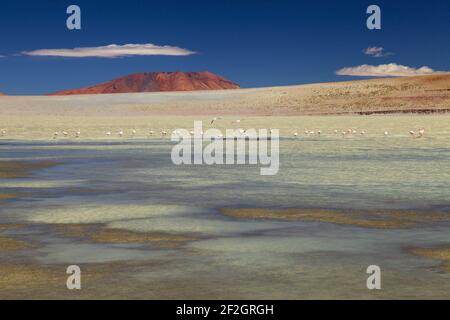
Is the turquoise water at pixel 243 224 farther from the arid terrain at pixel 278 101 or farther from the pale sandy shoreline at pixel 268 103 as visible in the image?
the arid terrain at pixel 278 101

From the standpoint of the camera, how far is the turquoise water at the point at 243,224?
6.32 metres

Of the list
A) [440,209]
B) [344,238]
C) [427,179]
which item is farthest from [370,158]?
[344,238]

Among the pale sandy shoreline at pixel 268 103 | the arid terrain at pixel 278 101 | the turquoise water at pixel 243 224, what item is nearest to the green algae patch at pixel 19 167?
the turquoise water at pixel 243 224

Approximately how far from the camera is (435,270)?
6.74 metres

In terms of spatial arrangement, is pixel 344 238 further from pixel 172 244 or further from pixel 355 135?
pixel 355 135

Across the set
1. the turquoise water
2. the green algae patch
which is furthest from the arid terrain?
the turquoise water

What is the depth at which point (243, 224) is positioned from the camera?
30.4 feet

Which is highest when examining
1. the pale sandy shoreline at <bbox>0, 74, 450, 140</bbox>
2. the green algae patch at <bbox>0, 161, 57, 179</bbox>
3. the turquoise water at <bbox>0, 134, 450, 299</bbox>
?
the pale sandy shoreline at <bbox>0, 74, 450, 140</bbox>

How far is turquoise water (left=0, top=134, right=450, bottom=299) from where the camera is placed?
6.32 meters

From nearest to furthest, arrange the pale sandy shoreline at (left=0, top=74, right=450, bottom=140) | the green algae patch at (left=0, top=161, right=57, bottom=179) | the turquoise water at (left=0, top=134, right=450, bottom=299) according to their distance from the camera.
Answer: the turquoise water at (left=0, top=134, right=450, bottom=299) → the green algae patch at (left=0, top=161, right=57, bottom=179) → the pale sandy shoreline at (left=0, top=74, right=450, bottom=140)

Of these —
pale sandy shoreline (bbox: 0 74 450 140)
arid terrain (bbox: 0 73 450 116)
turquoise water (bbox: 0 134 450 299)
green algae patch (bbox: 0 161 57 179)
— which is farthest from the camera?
arid terrain (bbox: 0 73 450 116)

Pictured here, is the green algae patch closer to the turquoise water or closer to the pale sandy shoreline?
the turquoise water

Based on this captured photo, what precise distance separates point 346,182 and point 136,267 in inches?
299

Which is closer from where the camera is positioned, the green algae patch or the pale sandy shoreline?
the green algae patch
